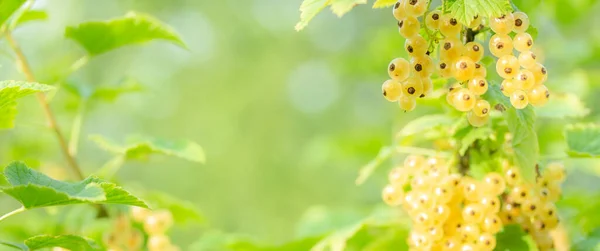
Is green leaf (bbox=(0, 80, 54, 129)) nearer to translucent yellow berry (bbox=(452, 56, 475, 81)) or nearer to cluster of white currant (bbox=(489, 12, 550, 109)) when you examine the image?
translucent yellow berry (bbox=(452, 56, 475, 81))

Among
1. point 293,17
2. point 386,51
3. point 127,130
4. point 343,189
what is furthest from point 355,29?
point 386,51

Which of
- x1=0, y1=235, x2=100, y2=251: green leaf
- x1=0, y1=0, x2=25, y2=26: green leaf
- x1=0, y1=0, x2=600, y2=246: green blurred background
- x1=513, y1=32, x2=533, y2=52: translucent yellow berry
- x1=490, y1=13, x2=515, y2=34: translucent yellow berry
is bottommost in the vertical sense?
x1=0, y1=235, x2=100, y2=251: green leaf

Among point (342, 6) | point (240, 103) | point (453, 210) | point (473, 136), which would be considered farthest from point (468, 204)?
A: point (240, 103)

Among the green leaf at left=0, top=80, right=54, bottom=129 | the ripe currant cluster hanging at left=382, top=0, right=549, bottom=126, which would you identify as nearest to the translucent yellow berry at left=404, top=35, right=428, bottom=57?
the ripe currant cluster hanging at left=382, top=0, right=549, bottom=126

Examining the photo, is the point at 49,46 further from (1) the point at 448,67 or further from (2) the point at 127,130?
(1) the point at 448,67

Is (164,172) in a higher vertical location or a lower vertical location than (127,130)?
lower

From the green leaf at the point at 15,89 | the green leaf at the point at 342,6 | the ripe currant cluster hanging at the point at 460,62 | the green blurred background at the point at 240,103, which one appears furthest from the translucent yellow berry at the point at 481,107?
the green blurred background at the point at 240,103
